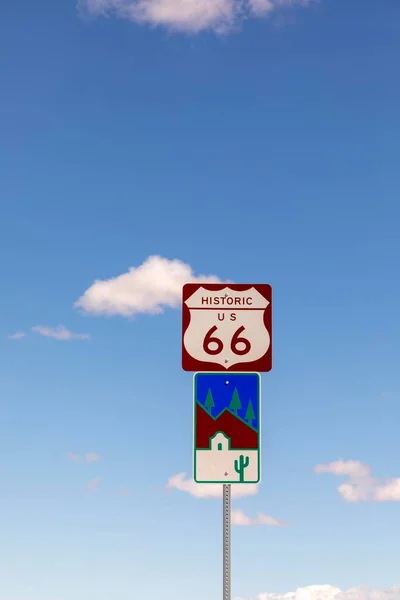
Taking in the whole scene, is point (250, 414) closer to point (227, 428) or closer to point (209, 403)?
point (227, 428)

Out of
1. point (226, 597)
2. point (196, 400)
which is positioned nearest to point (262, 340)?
point (196, 400)

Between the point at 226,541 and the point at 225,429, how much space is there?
134 cm

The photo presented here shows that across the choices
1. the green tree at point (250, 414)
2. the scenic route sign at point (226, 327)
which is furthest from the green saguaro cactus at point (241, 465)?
the scenic route sign at point (226, 327)

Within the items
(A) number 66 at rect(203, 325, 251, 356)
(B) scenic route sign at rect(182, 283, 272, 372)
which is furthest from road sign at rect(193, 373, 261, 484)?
(A) number 66 at rect(203, 325, 251, 356)

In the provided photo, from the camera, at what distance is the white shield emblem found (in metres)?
9.70

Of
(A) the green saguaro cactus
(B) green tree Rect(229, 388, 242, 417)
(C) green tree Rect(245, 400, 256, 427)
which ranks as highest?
(B) green tree Rect(229, 388, 242, 417)

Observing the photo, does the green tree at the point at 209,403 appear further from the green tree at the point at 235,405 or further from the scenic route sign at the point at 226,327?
the scenic route sign at the point at 226,327

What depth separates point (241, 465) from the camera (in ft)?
30.7

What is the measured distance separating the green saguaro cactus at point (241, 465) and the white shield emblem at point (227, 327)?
117cm

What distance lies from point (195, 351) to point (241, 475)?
1.64 m

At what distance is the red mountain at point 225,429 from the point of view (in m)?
9.46

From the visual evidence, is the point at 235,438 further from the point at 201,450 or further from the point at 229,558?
the point at 229,558

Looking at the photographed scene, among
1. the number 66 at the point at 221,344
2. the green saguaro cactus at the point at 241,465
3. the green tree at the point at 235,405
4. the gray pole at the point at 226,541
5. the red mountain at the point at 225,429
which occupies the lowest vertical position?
the gray pole at the point at 226,541

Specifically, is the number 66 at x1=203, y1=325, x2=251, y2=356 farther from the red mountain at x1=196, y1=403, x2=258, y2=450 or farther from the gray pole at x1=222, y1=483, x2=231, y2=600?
the gray pole at x1=222, y1=483, x2=231, y2=600
